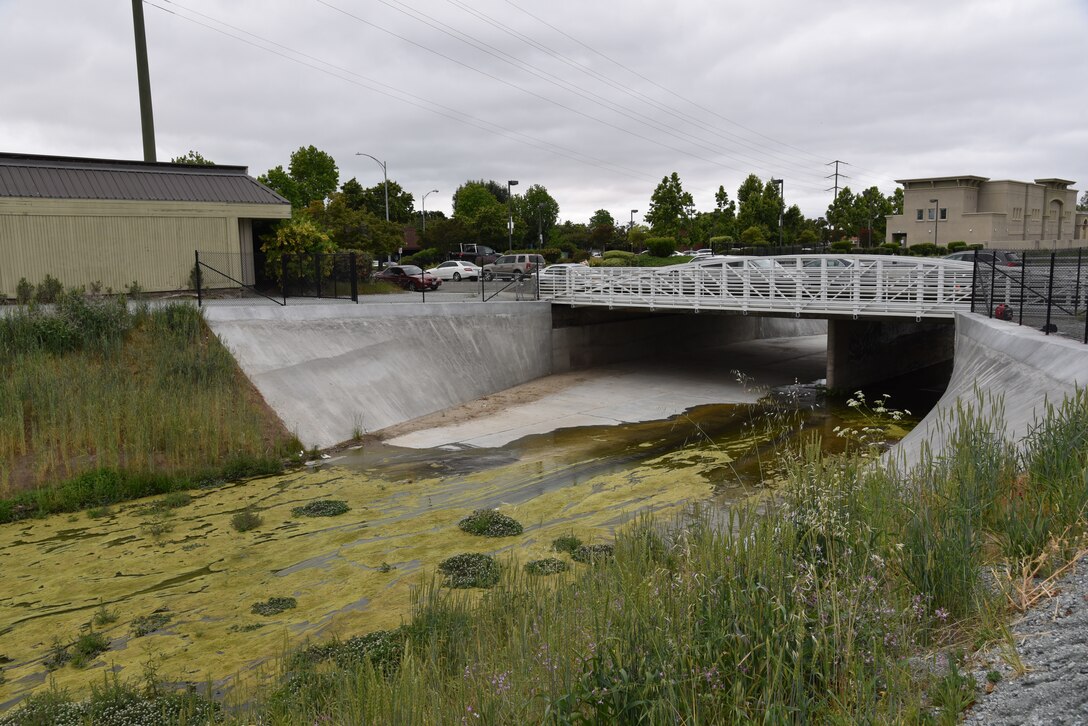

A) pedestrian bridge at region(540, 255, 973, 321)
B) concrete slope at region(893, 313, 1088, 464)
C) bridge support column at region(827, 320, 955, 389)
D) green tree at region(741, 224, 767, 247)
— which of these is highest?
green tree at region(741, 224, 767, 247)

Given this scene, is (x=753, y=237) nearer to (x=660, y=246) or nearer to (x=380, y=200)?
(x=660, y=246)

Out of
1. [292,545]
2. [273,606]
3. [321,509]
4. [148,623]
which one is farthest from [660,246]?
[148,623]

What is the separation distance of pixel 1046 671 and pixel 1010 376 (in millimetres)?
10461

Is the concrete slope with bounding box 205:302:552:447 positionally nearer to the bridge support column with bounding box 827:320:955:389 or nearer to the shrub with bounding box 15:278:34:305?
the shrub with bounding box 15:278:34:305

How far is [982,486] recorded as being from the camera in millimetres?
6953

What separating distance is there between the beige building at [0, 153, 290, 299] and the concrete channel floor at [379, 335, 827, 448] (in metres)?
9.54

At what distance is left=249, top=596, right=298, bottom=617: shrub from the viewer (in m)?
10.4

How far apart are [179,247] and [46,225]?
363 centimetres

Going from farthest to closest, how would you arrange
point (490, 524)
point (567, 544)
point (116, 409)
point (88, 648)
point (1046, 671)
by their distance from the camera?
point (116, 409) < point (490, 524) < point (567, 544) < point (88, 648) < point (1046, 671)

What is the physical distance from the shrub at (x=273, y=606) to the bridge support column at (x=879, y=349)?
2072cm

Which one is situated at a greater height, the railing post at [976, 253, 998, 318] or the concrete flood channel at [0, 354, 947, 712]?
the railing post at [976, 253, 998, 318]

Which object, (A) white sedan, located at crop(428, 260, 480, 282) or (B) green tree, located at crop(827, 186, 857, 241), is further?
(B) green tree, located at crop(827, 186, 857, 241)

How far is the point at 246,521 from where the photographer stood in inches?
546

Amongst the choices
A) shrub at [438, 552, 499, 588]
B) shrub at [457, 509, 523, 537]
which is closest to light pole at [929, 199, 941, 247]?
shrub at [457, 509, 523, 537]
